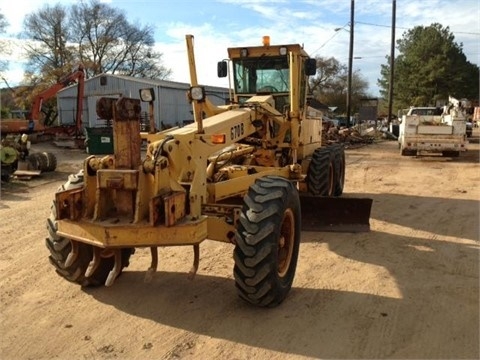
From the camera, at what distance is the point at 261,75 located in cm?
787

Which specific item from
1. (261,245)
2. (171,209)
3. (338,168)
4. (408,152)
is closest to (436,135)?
(408,152)

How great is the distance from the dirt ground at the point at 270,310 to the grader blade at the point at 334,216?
6.7 inches

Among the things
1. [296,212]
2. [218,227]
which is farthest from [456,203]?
[218,227]

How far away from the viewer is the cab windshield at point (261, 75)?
7730mm

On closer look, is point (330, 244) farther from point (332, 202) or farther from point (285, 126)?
point (285, 126)

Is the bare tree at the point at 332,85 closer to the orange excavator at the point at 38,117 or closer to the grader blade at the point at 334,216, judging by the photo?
the orange excavator at the point at 38,117

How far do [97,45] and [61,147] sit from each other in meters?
29.4

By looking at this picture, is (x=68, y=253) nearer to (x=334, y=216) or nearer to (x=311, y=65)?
(x=334, y=216)

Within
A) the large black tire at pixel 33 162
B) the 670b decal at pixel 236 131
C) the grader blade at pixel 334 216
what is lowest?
the grader blade at pixel 334 216

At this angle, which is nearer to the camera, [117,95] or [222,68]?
[222,68]

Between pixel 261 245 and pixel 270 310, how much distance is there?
26.0 inches

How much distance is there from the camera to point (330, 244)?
643cm

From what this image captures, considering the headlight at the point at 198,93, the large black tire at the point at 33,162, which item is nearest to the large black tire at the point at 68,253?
the headlight at the point at 198,93

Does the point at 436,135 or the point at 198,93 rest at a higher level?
the point at 198,93
